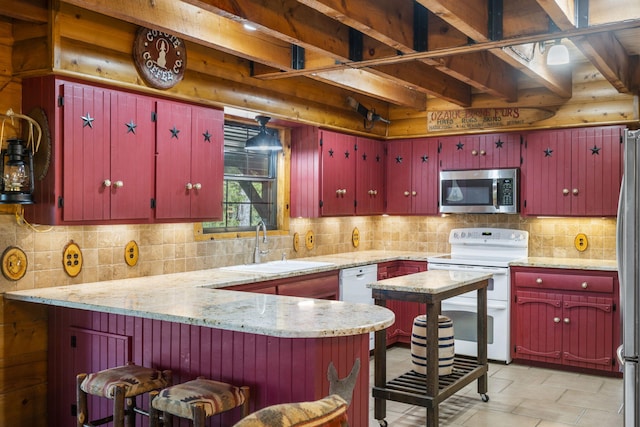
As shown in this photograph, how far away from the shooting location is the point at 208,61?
434cm

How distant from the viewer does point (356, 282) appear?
5625mm

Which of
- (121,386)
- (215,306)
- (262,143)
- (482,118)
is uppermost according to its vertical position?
(482,118)

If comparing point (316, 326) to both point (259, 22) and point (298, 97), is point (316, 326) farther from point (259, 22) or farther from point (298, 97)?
point (298, 97)

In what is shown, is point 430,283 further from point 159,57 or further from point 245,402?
point 159,57

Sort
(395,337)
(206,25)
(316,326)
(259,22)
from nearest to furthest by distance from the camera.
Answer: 1. (316,326)
2. (259,22)
3. (206,25)
4. (395,337)

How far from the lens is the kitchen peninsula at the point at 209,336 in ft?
8.89

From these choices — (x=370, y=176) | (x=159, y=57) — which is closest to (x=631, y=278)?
(x=159, y=57)

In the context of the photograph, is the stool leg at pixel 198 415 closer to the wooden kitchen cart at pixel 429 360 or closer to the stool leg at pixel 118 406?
the stool leg at pixel 118 406

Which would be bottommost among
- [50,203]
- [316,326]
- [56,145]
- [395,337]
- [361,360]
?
[395,337]

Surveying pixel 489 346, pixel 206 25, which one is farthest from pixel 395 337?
pixel 206 25

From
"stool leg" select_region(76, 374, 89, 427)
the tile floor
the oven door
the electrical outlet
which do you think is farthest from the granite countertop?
"stool leg" select_region(76, 374, 89, 427)

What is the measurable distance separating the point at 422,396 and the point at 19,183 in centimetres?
275

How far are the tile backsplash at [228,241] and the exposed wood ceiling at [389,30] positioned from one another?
4.32 ft

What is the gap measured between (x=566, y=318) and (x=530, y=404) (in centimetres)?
117
